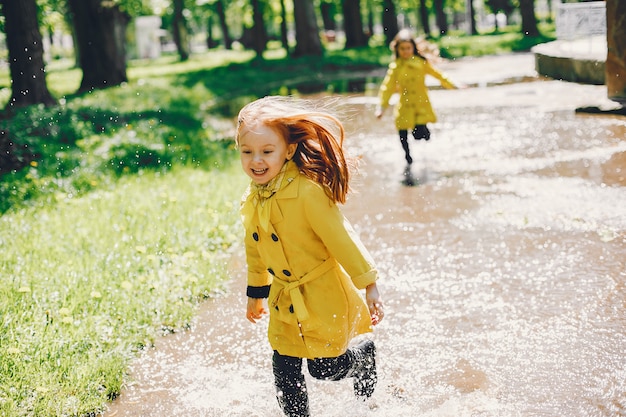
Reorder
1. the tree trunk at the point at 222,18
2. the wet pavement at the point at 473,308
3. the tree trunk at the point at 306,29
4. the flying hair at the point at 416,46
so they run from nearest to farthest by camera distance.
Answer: the wet pavement at the point at 473,308 → the flying hair at the point at 416,46 → the tree trunk at the point at 306,29 → the tree trunk at the point at 222,18

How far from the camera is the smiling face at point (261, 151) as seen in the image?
297 centimetres

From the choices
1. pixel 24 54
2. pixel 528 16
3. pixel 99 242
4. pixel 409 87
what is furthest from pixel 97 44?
pixel 528 16

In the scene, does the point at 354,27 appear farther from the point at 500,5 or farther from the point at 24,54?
the point at 24,54

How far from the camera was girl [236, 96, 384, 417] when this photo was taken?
2953 millimetres

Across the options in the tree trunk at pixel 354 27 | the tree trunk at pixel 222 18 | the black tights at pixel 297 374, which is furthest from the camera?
the tree trunk at pixel 222 18

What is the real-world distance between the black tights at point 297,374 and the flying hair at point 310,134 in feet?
2.21

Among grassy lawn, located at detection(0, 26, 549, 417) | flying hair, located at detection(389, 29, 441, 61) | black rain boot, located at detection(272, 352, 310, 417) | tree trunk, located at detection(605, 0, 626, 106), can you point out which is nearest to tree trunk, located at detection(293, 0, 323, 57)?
grassy lawn, located at detection(0, 26, 549, 417)

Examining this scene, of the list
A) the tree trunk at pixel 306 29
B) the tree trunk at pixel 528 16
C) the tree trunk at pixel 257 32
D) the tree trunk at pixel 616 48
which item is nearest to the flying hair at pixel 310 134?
the tree trunk at pixel 616 48

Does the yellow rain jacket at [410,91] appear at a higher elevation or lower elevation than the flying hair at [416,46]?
lower

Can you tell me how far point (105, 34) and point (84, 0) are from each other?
1.13m

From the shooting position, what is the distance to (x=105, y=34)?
20391 mm

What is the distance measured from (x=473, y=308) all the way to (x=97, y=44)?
18.0m

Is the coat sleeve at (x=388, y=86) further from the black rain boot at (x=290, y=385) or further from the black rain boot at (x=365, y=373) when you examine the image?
the black rain boot at (x=290, y=385)

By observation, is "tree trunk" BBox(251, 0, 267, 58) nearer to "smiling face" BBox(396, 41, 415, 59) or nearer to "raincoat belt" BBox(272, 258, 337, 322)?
"smiling face" BBox(396, 41, 415, 59)
